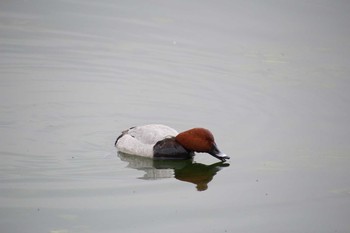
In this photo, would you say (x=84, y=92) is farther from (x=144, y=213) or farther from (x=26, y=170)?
(x=144, y=213)

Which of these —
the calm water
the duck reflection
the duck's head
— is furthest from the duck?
the calm water

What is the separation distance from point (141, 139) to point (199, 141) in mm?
1070

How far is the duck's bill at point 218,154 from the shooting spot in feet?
38.4

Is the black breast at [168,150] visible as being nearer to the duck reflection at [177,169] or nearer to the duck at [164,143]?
the duck at [164,143]

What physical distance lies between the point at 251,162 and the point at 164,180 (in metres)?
1.73

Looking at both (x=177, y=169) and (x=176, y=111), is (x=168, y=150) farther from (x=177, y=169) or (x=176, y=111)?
(x=176, y=111)

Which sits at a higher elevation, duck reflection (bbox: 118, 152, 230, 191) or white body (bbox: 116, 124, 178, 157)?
white body (bbox: 116, 124, 178, 157)

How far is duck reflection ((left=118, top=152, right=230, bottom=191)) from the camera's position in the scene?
11211mm

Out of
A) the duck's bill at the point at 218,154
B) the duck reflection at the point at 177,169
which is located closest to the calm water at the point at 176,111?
the duck reflection at the point at 177,169

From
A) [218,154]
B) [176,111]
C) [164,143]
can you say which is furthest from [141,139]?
[176,111]

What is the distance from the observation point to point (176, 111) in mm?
14211

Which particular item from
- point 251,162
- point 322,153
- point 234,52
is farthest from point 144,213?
point 234,52

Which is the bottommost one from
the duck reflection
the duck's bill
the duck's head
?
the duck reflection

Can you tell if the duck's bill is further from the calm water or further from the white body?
the white body
